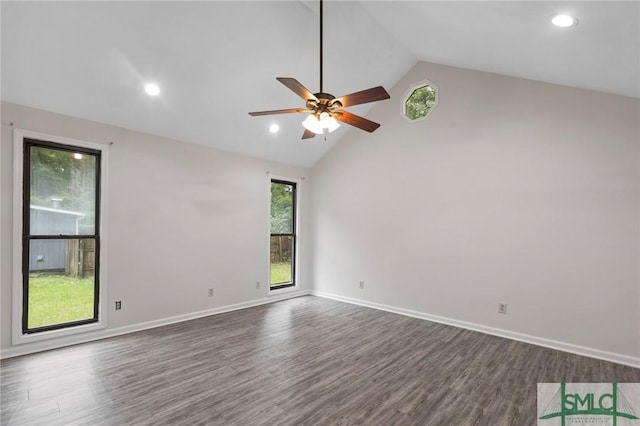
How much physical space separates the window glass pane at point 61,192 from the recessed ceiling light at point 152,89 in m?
1.08

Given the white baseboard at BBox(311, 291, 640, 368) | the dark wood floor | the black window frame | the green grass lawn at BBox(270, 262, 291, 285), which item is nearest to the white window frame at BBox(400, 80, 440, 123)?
the white baseboard at BBox(311, 291, 640, 368)

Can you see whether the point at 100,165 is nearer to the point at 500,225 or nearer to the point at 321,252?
the point at 321,252

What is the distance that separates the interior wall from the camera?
140 inches

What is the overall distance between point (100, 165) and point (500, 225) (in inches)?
203

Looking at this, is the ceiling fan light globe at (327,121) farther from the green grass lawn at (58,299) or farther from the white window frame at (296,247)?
the green grass lawn at (58,299)

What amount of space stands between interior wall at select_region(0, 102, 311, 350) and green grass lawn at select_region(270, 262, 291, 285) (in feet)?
1.05

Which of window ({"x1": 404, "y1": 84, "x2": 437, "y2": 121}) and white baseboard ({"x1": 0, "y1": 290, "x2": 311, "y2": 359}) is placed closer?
white baseboard ({"x1": 0, "y1": 290, "x2": 311, "y2": 359})

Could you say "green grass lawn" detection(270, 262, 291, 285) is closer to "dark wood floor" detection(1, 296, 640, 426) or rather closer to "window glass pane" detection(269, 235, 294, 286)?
"window glass pane" detection(269, 235, 294, 286)

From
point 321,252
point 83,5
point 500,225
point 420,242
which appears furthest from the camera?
point 321,252

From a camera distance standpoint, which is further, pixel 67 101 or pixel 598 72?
pixel 67 101

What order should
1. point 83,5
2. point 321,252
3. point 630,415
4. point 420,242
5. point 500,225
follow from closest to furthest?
1. point 630,415
2. point 83,5
3. point 500,225
4. point 420,242
5. point 321,252

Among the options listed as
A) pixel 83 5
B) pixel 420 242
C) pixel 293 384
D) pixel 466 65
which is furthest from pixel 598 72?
pixel 83 5

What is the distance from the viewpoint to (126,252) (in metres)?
4.08

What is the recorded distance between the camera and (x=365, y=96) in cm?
250
